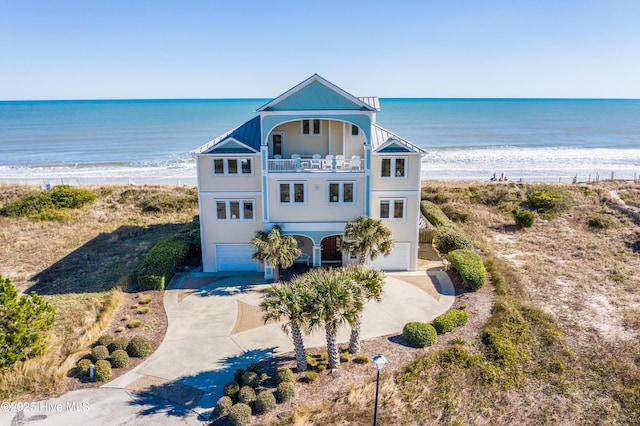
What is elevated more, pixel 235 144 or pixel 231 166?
pixel 235 144

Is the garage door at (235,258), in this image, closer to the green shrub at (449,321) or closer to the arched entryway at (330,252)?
the arched entryway at (330,252)

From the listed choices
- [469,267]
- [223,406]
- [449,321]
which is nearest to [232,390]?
[223,406]

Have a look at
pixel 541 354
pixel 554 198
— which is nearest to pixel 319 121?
pixel 541 354

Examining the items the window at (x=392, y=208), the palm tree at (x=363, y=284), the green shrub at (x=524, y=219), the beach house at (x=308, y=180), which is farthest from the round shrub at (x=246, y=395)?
the green shrub at (x=524, y=219)

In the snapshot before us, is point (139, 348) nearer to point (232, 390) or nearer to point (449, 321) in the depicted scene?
point (232, 390)

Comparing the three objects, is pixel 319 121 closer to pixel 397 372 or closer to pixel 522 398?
pixel 397 372

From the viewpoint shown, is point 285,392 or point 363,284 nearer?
point 285,392
